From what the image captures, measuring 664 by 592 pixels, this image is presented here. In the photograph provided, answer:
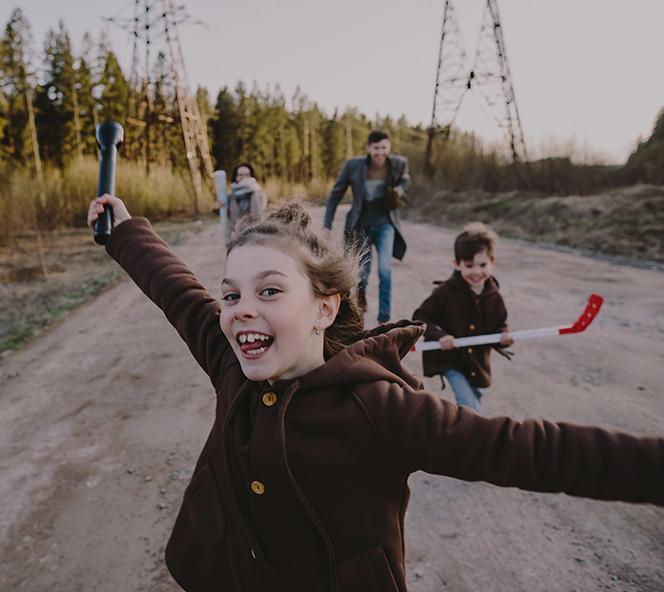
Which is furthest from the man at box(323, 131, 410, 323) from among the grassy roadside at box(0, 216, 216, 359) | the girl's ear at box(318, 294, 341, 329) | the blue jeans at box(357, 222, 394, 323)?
the girl's ear at box(318, 294, 341, 329)

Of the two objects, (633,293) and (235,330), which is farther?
(633,293)

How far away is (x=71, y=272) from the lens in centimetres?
910

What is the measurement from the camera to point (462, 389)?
2.97m

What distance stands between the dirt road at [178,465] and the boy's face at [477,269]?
961 millimetres

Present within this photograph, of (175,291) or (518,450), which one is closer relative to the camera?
(518,450)

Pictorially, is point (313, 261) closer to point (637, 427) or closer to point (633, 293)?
point (637, 427)

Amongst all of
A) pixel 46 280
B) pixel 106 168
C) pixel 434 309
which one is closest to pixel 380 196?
pixel 434 309

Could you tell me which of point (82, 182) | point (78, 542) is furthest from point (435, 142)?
point (78, 542)

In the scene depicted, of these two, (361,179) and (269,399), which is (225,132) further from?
(269,399)

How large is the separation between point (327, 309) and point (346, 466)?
1.45 ft

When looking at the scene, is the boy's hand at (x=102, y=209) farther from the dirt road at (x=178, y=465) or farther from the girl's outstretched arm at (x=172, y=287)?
the dirt road at (x=178, y=465)

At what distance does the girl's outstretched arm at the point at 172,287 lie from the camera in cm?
155

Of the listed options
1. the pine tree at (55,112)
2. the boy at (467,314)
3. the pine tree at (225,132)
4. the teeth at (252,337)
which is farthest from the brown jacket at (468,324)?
the pine tree at (225,132)

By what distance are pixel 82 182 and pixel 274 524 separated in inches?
661
